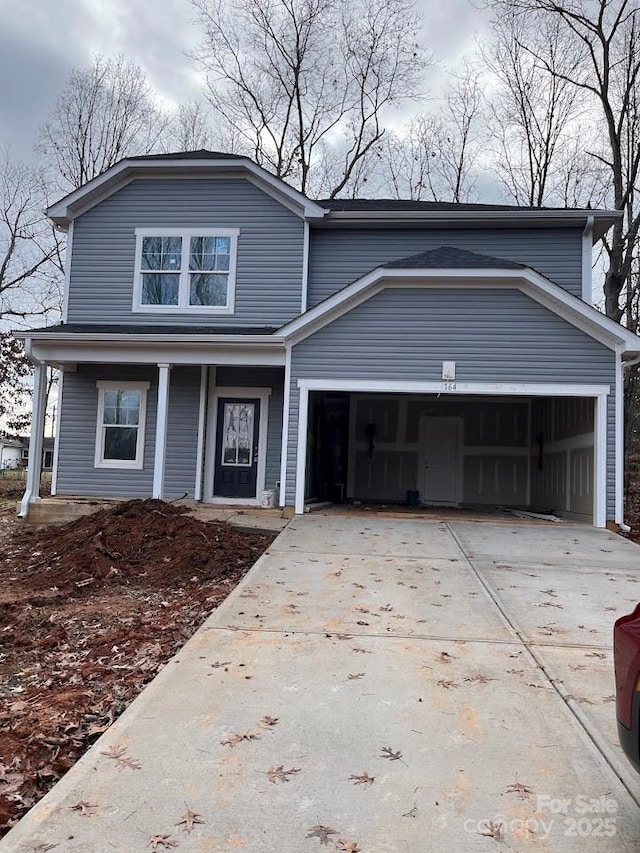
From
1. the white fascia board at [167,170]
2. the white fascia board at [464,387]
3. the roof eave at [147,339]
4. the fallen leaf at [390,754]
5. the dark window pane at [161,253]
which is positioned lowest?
the fallen leaf at [390,754]

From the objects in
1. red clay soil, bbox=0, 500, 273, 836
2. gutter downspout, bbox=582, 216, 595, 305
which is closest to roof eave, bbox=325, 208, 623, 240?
gutter downspout, bbox=582, 216, 595, 305

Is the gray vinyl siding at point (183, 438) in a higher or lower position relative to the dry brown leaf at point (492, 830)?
higher

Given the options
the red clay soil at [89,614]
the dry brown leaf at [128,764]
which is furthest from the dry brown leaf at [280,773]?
the red clay soil at [89,614]

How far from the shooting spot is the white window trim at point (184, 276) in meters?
13.0

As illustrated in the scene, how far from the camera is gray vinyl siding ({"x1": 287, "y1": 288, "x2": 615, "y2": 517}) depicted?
1075cm

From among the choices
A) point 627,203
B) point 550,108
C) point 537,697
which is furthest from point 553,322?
point 550,108

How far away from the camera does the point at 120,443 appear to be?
13.1 meters

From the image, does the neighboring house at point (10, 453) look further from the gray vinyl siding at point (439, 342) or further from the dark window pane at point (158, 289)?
the gray vinyl siding at point (439, 342)

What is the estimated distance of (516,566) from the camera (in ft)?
24.8

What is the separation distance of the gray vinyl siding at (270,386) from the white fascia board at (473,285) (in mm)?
1969

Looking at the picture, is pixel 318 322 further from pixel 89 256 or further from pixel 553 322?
pixel 89 256

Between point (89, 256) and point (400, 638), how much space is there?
1143 centimetres

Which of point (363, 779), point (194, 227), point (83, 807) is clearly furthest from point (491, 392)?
point (83, 807)

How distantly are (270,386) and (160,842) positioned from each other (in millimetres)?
10881
